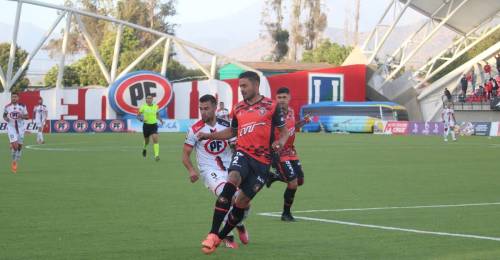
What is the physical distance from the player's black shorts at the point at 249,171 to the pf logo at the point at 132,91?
56.4 m

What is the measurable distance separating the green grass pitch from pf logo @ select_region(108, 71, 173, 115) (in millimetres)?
39972

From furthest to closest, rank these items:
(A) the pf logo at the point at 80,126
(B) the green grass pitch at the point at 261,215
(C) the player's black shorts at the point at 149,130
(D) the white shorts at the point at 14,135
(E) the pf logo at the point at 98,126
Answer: (E) the pf logo at the point at 98,126 → (A) the pf logo at the point at 80,126 → (C) the player's black shorts at the point at 149,130 → (D) the white shorts at the point at 14,135 → (B) the green grass pitch at the point at 261,215

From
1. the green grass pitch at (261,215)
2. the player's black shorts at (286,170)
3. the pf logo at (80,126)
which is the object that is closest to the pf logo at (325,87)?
the pf logo at (80,126)

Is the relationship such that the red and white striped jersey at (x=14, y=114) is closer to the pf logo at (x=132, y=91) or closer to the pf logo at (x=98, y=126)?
the pf logo at (x=98, y=126)

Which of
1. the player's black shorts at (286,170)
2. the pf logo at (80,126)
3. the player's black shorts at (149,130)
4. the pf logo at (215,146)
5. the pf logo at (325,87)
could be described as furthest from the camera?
the pf logo at (325,87)

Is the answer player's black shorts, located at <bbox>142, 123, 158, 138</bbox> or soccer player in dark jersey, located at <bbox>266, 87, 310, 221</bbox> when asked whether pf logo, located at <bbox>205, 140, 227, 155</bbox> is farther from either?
player's black shorts, located at <bbox>142, 123, 158, 138</bbox>

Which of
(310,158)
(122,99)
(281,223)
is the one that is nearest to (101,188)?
(281,223)

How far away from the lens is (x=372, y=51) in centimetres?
8019

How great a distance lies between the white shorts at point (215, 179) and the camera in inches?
431

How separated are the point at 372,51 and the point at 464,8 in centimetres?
853

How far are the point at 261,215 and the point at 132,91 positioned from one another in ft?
176

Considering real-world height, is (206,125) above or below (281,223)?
above

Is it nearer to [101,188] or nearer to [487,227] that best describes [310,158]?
[101,188]

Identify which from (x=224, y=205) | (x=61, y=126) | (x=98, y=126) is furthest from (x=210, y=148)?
(x=98, y=126)
